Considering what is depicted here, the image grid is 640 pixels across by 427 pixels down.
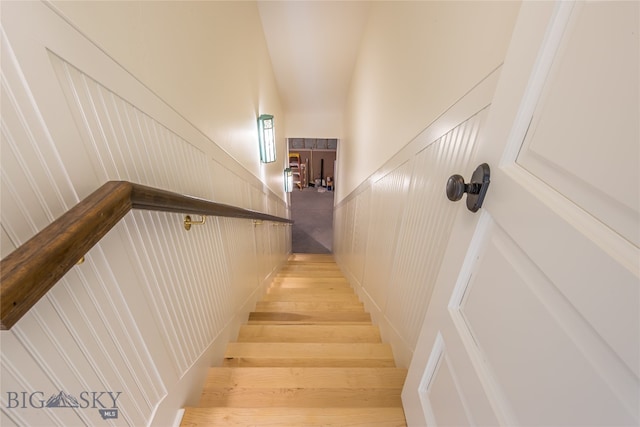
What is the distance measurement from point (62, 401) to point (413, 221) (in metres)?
1.34

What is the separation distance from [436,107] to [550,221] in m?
0.84

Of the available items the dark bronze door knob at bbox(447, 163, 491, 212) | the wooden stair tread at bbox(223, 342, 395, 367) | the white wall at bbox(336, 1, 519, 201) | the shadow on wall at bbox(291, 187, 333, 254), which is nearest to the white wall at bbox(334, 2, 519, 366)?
the white wall at bbox(336, 1, 519, 201)

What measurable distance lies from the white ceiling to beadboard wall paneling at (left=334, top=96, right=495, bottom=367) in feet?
6.05

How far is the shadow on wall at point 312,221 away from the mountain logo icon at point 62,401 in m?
Answer: 5.58

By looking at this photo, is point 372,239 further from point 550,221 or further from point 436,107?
point 550,221

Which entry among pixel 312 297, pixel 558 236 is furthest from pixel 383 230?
pixel 558 236

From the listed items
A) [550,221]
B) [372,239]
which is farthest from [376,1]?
[550,221]

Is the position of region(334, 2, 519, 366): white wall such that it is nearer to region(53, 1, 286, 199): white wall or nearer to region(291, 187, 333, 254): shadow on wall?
region(53, 1, 286, 199): white wall

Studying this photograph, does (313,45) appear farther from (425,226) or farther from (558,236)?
(558,236)

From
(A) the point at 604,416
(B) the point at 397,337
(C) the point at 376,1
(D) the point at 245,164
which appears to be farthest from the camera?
(C) the point at 376,1

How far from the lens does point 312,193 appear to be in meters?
10.2

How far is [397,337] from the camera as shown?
140 centimetres

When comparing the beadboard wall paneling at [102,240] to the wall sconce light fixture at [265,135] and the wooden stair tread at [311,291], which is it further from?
the wall sconce light fixture at [265,135]

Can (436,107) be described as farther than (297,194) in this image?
No
